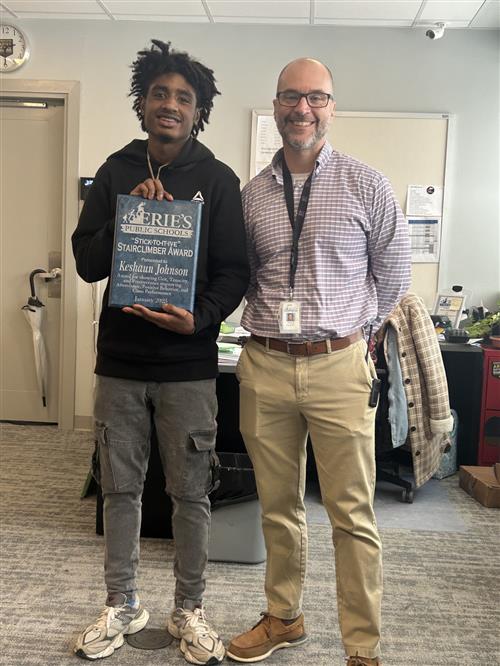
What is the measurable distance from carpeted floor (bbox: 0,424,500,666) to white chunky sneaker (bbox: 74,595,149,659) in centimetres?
4

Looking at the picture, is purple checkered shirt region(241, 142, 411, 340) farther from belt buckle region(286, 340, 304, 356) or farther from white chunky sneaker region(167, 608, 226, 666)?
white chunky sneaker region(167, 608, 226, 666)

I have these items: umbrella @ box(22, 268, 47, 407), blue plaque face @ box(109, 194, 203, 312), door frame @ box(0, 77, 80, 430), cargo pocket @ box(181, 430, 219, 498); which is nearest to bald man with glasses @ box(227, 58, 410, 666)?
cargo pocket @ box(181, 430, 219, 498)

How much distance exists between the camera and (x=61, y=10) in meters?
4.02

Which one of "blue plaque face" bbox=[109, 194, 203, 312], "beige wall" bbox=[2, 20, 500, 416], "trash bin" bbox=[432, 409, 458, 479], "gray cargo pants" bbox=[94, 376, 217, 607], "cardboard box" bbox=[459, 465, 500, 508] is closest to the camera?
"blue plaque face" bbox=[109, 194, 203, 312]

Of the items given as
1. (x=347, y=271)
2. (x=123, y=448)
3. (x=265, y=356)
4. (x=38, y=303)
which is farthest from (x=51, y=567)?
(x=38, y=303)

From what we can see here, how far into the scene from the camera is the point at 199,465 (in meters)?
1.78

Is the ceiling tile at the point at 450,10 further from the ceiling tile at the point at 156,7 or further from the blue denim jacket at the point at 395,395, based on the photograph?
the blue denim jacket at the point at 395,395

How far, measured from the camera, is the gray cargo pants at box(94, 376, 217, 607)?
175cm

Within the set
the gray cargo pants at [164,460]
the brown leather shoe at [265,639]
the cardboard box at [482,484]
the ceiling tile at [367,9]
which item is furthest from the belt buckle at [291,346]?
the ceiling tile at [367,9]

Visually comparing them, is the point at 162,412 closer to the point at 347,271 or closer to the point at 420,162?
the point at 347,271

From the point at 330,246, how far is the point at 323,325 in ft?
0.67

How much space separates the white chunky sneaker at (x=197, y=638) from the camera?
1.80 meters

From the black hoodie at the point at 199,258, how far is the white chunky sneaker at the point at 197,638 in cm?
68

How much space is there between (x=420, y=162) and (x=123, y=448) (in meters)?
3.05
